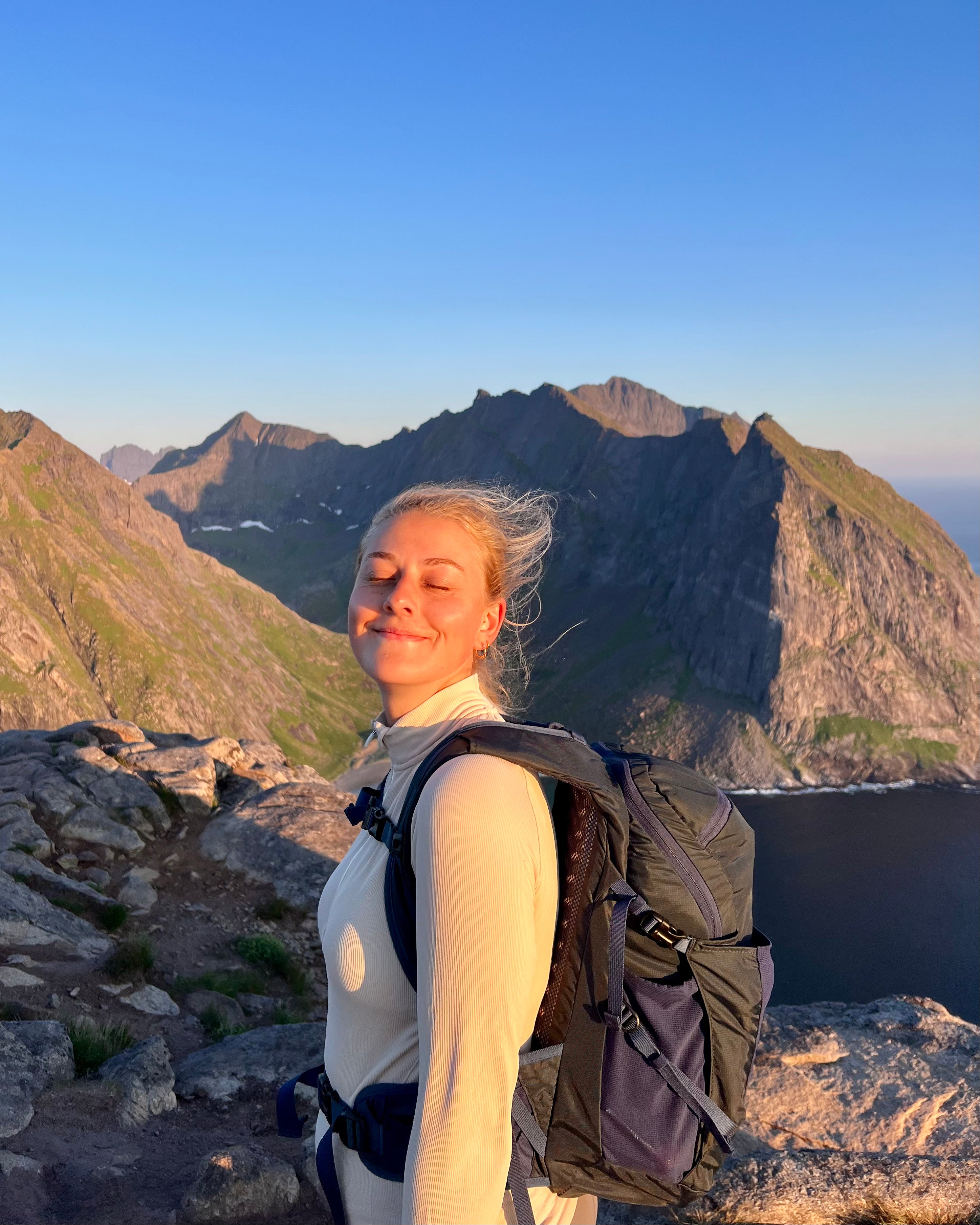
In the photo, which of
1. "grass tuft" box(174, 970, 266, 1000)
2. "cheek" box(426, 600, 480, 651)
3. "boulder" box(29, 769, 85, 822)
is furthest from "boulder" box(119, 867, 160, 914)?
"cheek" box(426, 600, 480, 651)

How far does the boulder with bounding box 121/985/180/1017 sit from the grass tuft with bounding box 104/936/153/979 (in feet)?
1.63

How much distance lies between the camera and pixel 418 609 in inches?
141

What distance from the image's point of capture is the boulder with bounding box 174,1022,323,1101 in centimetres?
1042

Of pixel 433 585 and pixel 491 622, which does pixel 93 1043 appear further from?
pixel 433 585

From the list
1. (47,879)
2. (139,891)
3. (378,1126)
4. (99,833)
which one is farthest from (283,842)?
(378,1126)

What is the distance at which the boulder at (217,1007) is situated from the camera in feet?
45.1

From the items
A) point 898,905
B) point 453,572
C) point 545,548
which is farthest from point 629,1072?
point 898,905

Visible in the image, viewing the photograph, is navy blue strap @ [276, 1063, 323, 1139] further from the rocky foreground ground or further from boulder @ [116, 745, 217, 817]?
boulder @ [116, 745, 217, 817]

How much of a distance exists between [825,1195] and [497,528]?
258 inches

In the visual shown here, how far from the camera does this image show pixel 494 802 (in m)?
2.58

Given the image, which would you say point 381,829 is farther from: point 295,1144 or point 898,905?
point 898,905

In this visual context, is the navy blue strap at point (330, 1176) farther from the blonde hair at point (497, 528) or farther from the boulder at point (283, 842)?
the boulder at point (283, 842)

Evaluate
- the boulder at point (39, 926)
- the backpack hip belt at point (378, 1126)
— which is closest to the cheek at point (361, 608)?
the backpack hip belt at point (378, 1126)

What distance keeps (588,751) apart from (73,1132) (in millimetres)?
8905
